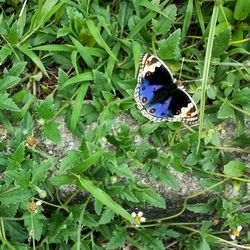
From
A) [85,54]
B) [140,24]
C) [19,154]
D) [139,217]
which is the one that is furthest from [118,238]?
[140,24]

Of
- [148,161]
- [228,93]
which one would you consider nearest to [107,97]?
[148,161]

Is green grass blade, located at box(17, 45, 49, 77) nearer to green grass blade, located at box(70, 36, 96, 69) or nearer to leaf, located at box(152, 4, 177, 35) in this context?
green grass blade, located at box(70, 36, 96, 69)

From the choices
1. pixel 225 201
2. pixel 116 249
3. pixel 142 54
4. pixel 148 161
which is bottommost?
pixel 116 249

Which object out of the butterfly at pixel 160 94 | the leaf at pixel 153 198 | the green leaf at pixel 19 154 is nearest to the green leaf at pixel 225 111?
the butterfly at pixel 160 94

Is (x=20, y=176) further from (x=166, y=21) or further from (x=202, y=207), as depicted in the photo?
(x=166, y=21)

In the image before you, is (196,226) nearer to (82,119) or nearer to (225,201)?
(225,201)

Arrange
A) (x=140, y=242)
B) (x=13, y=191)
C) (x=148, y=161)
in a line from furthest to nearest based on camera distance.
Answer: (x=140, y=242)
(x=148, y=161)
(x=13, y=191)

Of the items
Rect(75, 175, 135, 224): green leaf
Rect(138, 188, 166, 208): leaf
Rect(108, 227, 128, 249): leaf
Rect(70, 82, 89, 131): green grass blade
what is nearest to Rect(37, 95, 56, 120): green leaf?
Rect(70, 82, 89, 131): green grass blade
